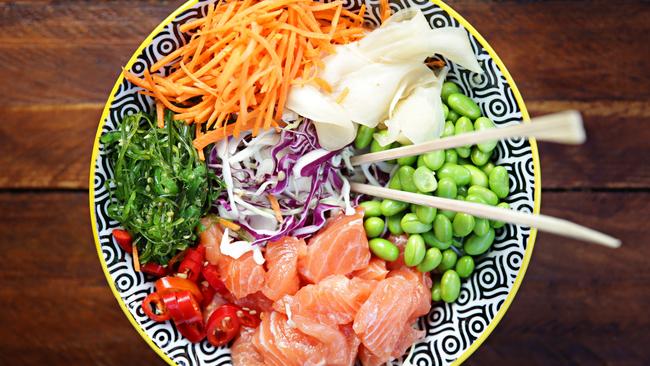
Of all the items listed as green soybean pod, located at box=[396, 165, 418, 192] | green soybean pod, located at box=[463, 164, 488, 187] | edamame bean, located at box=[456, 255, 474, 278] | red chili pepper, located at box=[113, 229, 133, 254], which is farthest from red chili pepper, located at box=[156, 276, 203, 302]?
green soybean pod, located at box=[463, 164, 488, 187]

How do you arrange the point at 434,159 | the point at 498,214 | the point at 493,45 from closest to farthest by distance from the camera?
the point at 498,214 → the point at 434,159 → the point at 493,45

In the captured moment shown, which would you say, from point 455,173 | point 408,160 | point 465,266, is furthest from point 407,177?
point 465,266

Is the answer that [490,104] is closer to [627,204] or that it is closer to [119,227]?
[627,204]

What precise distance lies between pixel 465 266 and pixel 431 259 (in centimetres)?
14

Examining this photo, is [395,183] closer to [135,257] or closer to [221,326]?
[221,326]

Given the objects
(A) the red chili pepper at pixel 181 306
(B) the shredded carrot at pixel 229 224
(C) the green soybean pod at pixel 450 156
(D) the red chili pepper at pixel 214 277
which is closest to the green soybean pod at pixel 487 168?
(C) the green soybean pod at pixel 450 156

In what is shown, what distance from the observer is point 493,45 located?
7.94 ft

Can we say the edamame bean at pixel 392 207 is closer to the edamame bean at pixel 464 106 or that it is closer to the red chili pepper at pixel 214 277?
the edamame bean at pixel 464 106

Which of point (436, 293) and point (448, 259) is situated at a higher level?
point (448, 259)

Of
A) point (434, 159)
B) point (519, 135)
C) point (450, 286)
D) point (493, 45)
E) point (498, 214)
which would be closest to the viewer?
point (519, 135)

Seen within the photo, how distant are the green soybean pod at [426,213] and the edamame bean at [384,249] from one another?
5.9 inches

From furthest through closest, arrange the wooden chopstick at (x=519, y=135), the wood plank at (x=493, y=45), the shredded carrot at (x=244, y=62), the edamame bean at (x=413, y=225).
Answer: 1. the wood plank at (x=493, y=45)
2. the edamame bean at (x=413, y=225)
3. the shredded carrot at (x=244, y=62)
4. the wooden chopstick at (x=519, y=135)

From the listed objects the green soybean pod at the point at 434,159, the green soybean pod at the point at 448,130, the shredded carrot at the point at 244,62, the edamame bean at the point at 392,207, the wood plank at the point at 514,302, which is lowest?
the wood plank at the point at 514,302

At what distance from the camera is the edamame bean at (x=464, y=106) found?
2059mm
